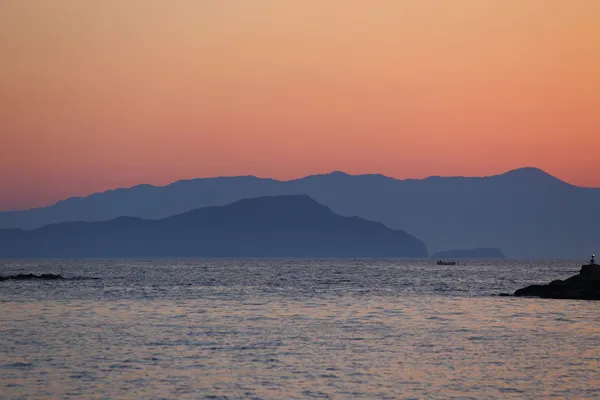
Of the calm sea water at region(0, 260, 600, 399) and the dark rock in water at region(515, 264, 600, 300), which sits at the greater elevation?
the dark rock in water at region(515, 264, 600, 300)

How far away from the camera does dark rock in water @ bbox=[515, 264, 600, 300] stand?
88.6 meters

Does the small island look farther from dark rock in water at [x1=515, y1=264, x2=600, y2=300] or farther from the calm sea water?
the calm sea water

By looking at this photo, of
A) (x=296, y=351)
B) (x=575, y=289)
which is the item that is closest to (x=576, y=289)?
(x=575, y=289)

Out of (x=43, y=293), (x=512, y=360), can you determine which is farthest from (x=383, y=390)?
(x=43, y=293)

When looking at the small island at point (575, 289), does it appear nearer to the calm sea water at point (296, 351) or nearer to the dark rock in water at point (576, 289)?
the dark rock in water at point (576, 289)

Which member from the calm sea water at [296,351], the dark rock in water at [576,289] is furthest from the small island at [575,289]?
the calm sea water at [296,351]

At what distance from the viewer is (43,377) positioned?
3484 cm

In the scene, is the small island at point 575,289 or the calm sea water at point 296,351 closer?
the calm sea water at point 296,351

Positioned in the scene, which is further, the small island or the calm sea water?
the small island

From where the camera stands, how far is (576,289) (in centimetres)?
9012

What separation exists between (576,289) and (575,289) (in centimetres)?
14

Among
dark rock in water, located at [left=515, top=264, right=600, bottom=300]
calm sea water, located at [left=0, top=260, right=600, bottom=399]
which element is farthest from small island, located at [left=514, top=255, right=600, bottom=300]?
calm sea water, located at [left=0, top=260, right=600, bottom=399]

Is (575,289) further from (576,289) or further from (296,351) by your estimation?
(296,351)

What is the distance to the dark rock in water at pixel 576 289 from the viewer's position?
291 feet
